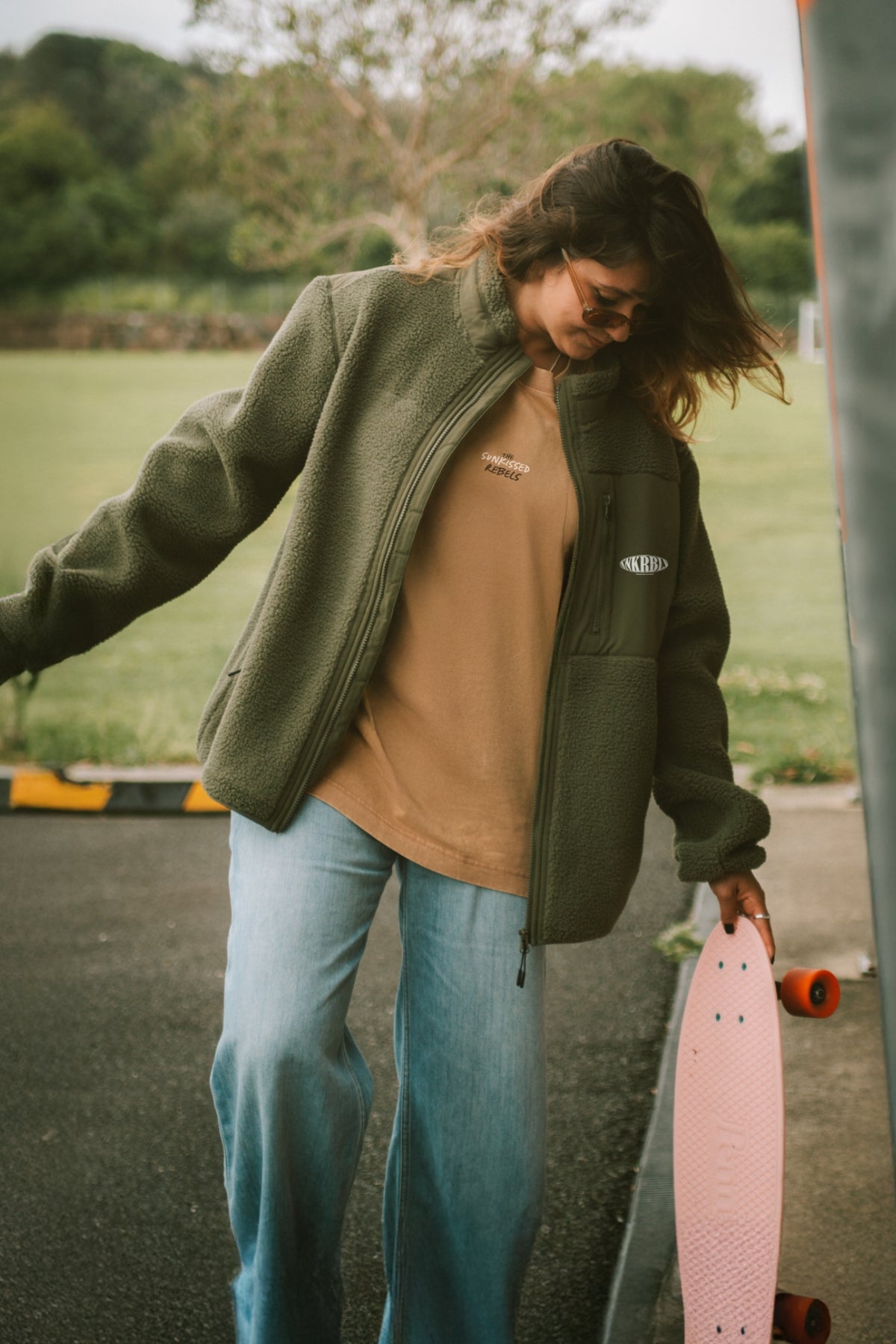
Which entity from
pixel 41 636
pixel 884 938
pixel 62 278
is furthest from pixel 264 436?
pixel 62 278

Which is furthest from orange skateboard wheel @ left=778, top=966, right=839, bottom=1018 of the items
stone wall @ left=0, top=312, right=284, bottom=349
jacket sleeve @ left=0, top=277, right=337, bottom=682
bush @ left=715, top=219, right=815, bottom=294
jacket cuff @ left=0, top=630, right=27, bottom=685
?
bush @ left=715, top=219, right=815, bottom=294

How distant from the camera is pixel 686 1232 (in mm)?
2311

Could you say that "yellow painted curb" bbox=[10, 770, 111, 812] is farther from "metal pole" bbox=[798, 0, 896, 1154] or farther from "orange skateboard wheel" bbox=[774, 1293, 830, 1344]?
"metal pole" bbox=[798, 0, 896, 1154]

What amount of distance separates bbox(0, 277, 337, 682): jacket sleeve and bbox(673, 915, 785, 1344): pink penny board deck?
3.70ft

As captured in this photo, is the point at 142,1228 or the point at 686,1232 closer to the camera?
the point at 686,1232

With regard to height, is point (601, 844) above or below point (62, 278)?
below

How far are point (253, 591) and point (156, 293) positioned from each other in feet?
68.1

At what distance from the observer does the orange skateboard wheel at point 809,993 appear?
219 centimetres

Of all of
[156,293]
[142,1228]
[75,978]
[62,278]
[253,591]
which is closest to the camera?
[142,1228]

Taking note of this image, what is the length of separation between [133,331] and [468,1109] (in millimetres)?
32621

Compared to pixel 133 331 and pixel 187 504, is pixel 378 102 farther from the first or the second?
pixel 133 331

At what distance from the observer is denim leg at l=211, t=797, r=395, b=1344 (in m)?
2.05

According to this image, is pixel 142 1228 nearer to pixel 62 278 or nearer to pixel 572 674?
pixel 572 674

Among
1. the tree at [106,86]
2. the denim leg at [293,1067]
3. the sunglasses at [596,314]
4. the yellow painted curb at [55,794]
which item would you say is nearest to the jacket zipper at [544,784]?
the sunglasses at [596,314]
